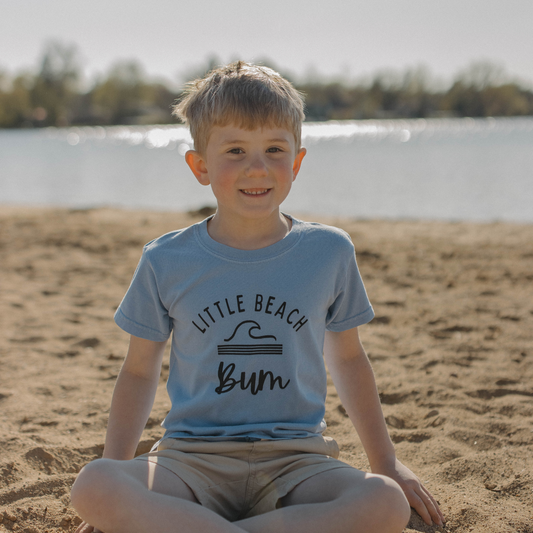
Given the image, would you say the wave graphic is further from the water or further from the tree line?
the tree line

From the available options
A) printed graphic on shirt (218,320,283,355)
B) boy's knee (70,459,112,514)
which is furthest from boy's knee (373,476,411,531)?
boy's knee (70,459,112,514)

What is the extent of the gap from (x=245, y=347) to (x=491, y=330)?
2.60 meters

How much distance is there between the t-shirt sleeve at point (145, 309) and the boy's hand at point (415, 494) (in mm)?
851

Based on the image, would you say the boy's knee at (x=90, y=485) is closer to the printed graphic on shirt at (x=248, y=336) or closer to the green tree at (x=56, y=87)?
the printed graphic on shirt at (x=248, y=336)

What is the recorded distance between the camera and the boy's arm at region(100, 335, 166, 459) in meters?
1.75

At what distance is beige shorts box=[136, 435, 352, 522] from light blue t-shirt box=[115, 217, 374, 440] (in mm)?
39

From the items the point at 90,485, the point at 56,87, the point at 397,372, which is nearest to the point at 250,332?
the point at 90,485

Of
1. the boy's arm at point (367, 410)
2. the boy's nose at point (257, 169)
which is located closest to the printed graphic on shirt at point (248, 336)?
the boy's arm at point (367, 410)

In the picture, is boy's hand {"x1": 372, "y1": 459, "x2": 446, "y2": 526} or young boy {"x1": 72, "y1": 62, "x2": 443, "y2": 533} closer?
young boy {"x1": 72, "y1": 62, "x2": 443, "y2": 533}

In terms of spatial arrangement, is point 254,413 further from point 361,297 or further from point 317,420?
point 361,297

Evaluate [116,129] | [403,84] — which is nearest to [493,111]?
[403,84]

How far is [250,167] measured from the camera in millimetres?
1698

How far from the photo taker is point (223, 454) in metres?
1.64

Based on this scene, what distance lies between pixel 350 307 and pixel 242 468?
61 cm
